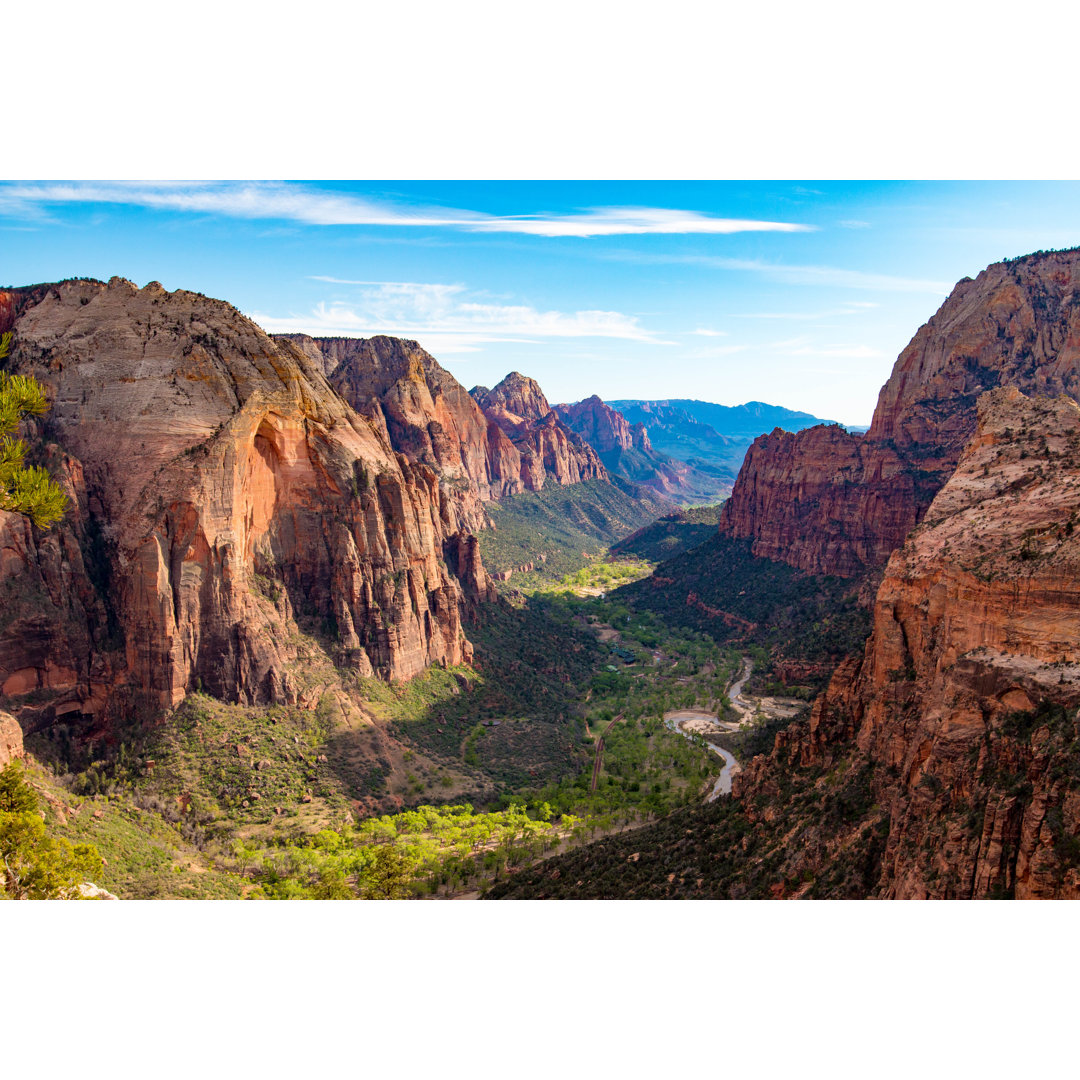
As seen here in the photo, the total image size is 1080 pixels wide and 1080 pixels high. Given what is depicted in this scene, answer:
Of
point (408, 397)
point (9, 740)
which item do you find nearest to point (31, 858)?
point (9, 740)

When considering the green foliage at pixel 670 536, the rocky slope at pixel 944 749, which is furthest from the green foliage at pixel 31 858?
the green foliage at pixel 670 536

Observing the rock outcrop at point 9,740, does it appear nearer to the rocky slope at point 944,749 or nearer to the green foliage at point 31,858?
the green foliage at point 31,858

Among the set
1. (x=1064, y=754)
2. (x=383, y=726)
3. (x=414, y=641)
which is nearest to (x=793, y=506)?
(x=414, y=641)

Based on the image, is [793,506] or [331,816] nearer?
[331,816]

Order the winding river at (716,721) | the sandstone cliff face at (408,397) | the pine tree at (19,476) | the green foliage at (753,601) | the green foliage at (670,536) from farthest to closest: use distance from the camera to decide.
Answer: the green foliage at (670,536) < the sandstone cliff face at (408,397) < the green foliage at (753,601) < the winding river at (716,721) < the pine tree at (19,476)

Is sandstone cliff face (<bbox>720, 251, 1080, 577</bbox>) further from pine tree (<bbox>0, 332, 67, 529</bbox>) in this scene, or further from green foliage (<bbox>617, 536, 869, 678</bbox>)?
pine tree (<bbox>0, 332, 67, 529</bbox>)

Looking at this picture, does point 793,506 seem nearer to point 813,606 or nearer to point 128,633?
point 813,606
